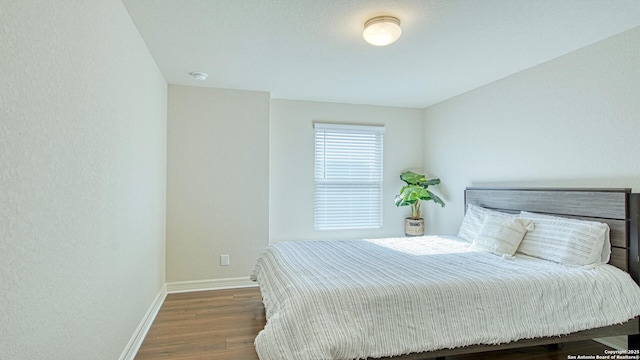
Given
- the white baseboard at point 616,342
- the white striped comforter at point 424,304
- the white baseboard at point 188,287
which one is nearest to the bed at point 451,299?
the white striped comforter at point 424,304

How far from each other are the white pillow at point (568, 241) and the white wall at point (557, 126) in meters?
0.43

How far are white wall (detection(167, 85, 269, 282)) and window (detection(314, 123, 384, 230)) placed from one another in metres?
0.89

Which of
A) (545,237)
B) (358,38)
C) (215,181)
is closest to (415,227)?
(545,237)

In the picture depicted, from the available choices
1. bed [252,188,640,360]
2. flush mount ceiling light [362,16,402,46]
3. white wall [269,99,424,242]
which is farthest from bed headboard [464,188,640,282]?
flush mount ceiling light [362,16,402,46]

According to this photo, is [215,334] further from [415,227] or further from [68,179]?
[415,227]

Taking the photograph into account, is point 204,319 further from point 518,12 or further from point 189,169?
point 518,12

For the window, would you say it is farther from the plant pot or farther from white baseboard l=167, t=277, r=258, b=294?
white baseboard l=167, t=277, r=258, b=294

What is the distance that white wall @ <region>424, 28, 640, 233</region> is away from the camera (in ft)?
8.14

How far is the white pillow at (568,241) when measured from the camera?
2386 mm

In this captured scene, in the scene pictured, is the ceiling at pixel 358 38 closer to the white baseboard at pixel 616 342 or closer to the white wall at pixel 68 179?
the white wall at pixel 68 179

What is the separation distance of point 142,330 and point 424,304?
7.46ft

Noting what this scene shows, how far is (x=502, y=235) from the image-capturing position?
2.85m

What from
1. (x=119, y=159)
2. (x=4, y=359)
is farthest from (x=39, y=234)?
(x=119, y=159)

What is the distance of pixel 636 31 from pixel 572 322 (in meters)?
2.20
